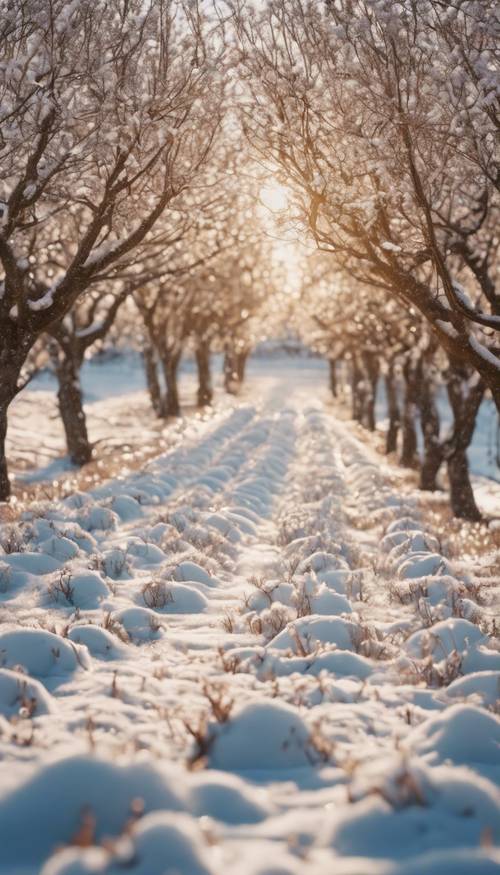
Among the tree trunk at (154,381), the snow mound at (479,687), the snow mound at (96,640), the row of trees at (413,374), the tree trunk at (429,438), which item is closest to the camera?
the snow mound at (479,687)

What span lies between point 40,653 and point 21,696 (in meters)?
0.66

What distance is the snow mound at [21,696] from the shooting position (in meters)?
3.68

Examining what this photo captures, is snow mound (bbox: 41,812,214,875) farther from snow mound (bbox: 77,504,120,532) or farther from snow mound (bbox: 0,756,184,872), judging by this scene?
snow mound (bbox: 77,504,120,532)

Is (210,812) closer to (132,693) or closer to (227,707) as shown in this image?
(227,707)

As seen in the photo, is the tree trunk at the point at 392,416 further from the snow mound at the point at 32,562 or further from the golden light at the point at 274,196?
the snow mound at the point at 32,562

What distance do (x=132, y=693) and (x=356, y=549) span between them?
464cm

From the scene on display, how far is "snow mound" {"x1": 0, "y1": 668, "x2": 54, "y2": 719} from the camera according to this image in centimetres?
368

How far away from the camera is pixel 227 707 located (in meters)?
3.56

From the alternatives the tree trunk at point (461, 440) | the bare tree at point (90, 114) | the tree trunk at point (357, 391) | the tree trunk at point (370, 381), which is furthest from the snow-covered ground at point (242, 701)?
the tree trunk at point (357, 391)

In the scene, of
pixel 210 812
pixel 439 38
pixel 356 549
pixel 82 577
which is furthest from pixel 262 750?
pixel 439 38

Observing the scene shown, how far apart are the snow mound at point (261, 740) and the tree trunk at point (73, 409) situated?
14.6m

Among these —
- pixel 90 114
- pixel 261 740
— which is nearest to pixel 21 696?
pixel 261 740

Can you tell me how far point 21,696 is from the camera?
3764 millimetres

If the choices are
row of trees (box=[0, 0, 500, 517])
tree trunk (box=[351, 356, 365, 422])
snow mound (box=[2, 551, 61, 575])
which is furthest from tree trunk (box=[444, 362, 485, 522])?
tree trunk (box=[351, 356, 365, 422])
